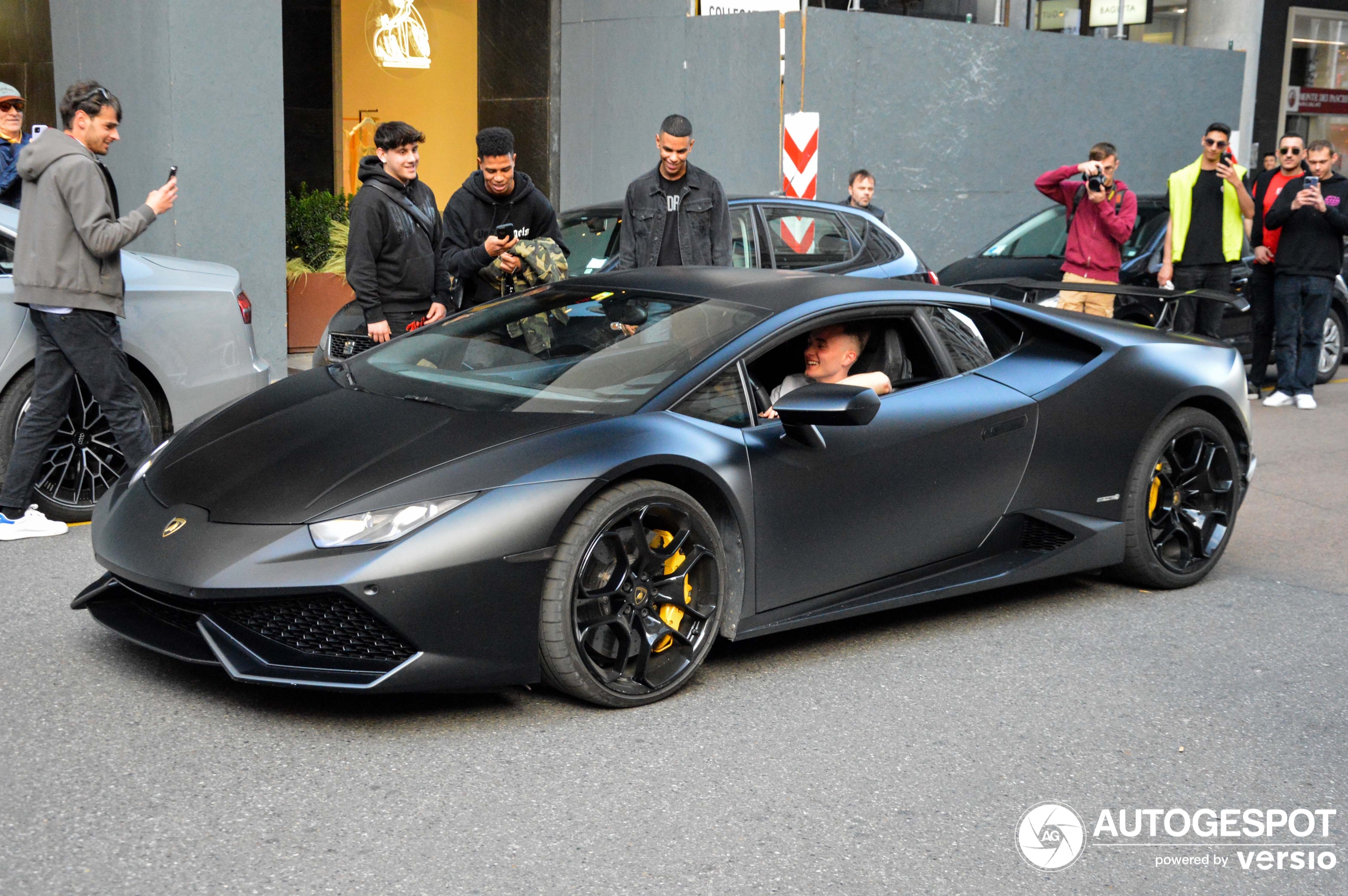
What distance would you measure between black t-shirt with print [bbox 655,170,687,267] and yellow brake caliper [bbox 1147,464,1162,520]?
116 inches

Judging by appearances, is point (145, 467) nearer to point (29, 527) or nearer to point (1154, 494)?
point (29, 527)

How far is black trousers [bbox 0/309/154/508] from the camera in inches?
235

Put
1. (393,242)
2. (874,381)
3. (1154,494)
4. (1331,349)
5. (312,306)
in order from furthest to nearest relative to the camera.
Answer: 1. (1331,349)
2. (312,306)
3. (393,242)
4. (1154,494)
5. (874,381)

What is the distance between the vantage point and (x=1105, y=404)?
218 inches

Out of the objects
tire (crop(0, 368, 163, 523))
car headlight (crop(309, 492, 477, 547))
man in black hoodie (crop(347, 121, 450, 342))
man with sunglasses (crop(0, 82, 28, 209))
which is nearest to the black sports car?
car headlight (crop(309, 492, 477, 547))

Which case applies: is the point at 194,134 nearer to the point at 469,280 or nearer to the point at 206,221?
the point at 206,221

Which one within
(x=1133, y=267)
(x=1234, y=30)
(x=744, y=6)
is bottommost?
(x=1133, y=267)

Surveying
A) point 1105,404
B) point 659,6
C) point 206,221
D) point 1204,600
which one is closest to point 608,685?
point 1105,404

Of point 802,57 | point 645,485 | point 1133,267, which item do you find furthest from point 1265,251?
point 645,485

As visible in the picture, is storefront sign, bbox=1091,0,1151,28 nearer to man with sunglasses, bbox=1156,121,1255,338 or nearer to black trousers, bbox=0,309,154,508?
man with sunglasses, bbox=1156,121,1255,338

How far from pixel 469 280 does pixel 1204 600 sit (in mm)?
4024

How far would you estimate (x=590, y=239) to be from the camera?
32.0 ft

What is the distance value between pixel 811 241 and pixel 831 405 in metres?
5.55

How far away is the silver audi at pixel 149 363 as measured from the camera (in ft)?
20.5
